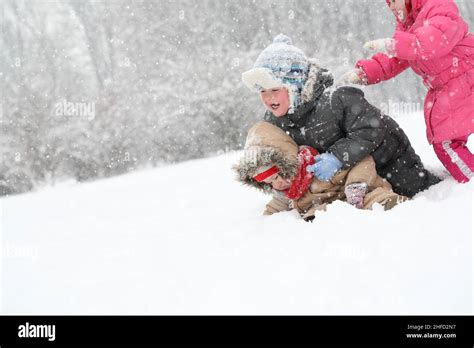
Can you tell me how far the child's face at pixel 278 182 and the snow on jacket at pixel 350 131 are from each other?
0.97 ft

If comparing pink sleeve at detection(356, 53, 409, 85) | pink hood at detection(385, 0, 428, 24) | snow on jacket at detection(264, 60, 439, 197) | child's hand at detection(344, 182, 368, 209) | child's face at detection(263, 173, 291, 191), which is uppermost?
pink hood at detection(385, 0, 428, 24)

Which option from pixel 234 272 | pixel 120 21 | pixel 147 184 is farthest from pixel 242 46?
pixel 234 272

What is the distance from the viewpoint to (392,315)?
135 cm

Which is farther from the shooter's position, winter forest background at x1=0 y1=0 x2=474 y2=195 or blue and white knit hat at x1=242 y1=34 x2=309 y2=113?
winter forest background at x1=0 y1=0 x2=474 y2=195

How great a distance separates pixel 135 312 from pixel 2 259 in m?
1.37

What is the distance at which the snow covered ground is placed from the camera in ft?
4.74

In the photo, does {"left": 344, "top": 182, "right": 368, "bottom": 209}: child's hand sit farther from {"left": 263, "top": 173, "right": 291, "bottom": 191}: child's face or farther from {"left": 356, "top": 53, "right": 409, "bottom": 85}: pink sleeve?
{"left": 356, "top": 53, "right": 409, "bottom": 85}: pink sleeve

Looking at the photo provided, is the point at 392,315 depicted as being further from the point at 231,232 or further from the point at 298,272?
the point at 231,232

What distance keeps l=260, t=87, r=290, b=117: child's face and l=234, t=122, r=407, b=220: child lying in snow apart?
0.11 meters
